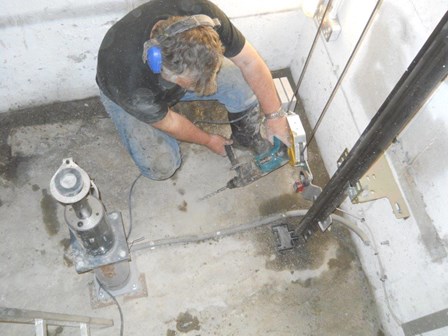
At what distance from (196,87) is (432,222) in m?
0.97

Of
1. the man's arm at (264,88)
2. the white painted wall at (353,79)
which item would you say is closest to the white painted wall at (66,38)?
the white painted wall at (353,79)

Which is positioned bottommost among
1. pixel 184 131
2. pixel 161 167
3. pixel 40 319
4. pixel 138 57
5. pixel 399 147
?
pixel 161 167

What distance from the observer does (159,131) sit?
2.02m

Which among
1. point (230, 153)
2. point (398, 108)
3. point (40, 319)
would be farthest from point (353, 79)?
point (40, 319)

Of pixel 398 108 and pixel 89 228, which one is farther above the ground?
pixel 398 108

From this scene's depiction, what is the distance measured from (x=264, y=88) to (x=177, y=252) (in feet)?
3.04

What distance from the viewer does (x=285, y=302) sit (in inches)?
81.4

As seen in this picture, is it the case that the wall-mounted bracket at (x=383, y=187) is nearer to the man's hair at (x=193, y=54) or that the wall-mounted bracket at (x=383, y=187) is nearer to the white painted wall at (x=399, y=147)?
the white painted wall at (x=399, y=147)

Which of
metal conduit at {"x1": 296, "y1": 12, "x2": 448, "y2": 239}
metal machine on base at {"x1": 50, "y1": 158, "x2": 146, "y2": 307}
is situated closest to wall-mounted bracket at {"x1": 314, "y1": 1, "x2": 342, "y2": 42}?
metal conduit at {"x1": 296, "y1": 12, "x2": 448, "y2": 239}

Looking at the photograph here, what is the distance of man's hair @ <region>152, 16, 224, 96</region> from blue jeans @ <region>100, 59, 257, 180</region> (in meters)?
0.51

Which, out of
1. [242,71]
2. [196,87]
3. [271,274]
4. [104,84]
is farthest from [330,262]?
[104,84]

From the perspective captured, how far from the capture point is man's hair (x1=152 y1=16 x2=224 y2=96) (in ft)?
4.57

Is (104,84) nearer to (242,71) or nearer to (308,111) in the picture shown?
(242,71)

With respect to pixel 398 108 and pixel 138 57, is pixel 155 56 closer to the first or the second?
pixel 138 57
